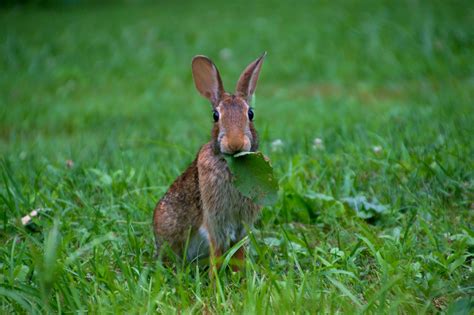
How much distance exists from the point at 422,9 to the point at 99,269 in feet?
26.5

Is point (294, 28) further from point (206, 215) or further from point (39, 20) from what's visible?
point (206, 215)

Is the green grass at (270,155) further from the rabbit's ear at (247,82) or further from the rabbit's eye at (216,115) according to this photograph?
the rabbit's ear at (247,82)

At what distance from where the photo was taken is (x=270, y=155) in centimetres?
515

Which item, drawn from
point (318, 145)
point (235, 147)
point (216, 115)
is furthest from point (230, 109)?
point (318, 145)

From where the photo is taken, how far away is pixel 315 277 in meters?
3.07

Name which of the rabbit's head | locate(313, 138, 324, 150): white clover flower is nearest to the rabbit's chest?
the rabbit's head

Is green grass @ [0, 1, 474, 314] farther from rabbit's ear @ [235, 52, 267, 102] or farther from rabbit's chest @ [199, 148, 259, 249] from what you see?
rabbit's ear @ [235, 52, 267, 102]

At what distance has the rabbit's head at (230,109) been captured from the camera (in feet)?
10.8

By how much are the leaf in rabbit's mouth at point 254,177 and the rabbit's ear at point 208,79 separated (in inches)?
18.9

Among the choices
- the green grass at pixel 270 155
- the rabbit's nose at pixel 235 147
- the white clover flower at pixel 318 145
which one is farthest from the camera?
the white clover flower at pixel 318 145

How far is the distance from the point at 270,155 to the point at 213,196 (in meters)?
1.66

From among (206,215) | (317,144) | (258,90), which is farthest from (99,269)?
(258,90)

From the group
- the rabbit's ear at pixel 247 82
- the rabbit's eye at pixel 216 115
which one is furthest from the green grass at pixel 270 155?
the rabbit's ear at pixel 247 82

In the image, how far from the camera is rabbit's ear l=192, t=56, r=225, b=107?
3680 mm
